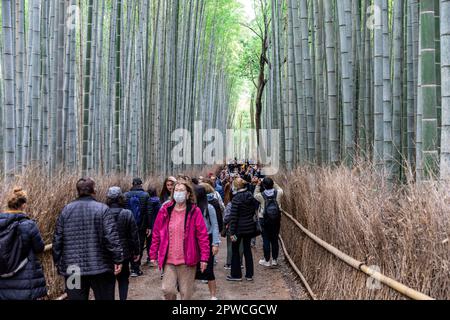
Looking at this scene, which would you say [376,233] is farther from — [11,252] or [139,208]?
[139,208]

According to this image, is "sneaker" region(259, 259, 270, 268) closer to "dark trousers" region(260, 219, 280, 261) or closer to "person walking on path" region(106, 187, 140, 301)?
"dark trousers" region(260, 219, 280, 261)

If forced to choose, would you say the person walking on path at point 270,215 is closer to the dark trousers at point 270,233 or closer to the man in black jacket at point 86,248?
the dark trousers at point 270,233

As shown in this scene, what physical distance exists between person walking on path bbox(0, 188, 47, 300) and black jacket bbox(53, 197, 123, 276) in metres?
0.23

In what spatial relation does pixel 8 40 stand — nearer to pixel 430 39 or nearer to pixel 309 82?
pixel 430 39

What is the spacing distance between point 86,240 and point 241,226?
136 inches

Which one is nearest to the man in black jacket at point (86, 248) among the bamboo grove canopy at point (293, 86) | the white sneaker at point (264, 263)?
the bamboo grove canopy at point (293, 86)

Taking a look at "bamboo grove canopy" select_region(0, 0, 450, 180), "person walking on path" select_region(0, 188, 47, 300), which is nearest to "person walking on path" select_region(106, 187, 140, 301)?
"bamboo grove canopy" select_region(0, 0, 450, 180)

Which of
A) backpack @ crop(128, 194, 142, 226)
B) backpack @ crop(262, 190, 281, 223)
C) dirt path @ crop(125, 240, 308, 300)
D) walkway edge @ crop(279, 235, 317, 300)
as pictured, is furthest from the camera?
backpack @ crop(262, 190, 281, 223)

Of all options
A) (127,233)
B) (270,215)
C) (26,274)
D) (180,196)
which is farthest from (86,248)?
(270,215)

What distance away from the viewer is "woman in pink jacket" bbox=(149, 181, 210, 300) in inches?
172

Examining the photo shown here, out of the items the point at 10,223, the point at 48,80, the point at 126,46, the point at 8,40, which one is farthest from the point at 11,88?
the point at 126,46

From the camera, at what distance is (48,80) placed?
28.7ft

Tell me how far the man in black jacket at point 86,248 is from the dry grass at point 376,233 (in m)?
1.83

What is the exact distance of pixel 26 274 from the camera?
3650mm
